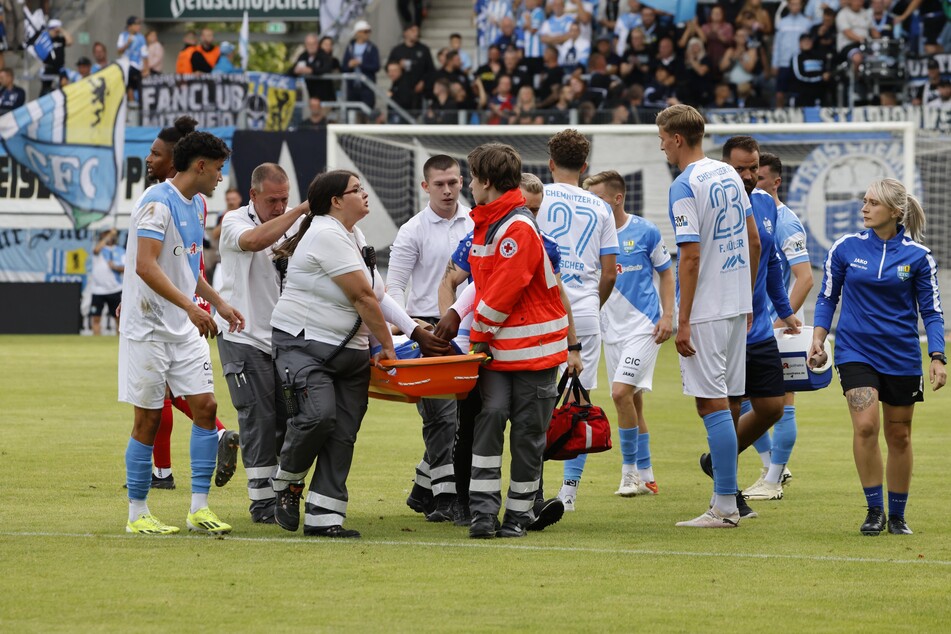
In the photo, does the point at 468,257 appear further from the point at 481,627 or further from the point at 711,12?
the point at 711,12

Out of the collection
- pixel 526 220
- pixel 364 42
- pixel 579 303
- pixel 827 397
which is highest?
pixel 364 42

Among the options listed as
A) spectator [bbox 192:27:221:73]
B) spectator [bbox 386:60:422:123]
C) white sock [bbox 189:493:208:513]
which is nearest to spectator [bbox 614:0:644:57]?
spectator [bbox 386:60:422:123]

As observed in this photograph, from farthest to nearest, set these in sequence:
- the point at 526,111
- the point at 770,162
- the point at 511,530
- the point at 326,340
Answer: the point at 526,111 < the point at 770,162 < the point at 511,530 < the point at 326,340

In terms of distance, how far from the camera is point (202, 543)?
741 cm

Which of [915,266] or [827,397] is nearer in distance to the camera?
[915,266]

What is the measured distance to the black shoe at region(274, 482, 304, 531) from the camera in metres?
7.76

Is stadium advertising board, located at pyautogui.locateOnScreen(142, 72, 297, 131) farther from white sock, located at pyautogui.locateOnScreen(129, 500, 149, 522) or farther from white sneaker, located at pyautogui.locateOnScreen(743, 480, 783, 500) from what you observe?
white sock, located at pyautogui.locateOnScreen(129, 500, 149, 522)

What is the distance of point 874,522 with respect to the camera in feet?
25.7

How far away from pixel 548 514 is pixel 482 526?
471 mm

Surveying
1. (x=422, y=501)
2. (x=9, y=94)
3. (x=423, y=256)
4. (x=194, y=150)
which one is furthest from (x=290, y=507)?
(x=9, y=94)

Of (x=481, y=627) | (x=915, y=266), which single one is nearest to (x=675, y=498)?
(x=915, y=266)

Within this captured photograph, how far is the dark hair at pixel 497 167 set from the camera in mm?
7559

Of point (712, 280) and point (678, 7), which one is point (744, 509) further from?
point (678, 7)

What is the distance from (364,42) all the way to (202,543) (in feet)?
71.2
